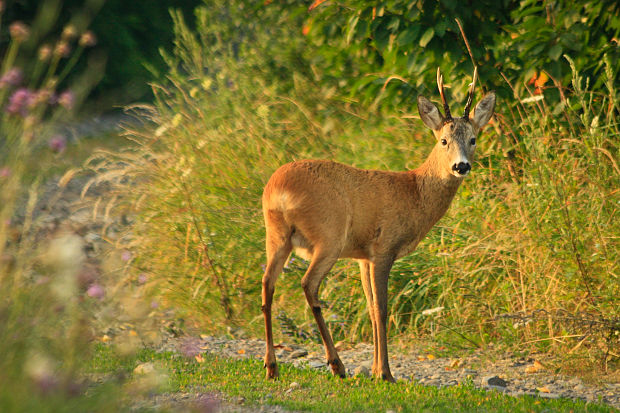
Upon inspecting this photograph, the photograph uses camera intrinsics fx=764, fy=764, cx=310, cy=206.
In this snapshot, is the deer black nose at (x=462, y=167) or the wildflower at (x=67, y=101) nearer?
the wildflower at (x=67, y=101)

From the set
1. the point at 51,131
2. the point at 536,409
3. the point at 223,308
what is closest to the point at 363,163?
the point at 223,308

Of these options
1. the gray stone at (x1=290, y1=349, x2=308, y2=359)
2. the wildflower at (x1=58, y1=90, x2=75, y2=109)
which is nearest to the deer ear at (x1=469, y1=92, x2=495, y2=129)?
the gray stone at (x1=290, y1=349, x2=308, y2=359)

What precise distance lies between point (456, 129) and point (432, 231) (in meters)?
1.95

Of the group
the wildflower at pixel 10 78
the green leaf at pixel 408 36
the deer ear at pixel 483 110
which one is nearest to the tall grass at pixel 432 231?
the deer ear at pixel 483 110

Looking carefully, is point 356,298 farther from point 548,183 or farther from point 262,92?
point 262,92

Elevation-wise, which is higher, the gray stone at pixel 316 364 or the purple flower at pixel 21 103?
the purple flower at pixel 21 103

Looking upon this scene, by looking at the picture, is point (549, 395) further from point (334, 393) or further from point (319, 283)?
point (319, 283)

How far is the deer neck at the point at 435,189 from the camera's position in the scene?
5.59 metres

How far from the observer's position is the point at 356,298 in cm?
723

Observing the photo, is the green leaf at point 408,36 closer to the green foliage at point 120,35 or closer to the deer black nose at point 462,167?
the deer black nose at point 462,167

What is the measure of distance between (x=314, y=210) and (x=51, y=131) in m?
1.87

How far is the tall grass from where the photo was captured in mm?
5953

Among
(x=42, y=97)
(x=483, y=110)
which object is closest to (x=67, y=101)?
(x=42, y=97)

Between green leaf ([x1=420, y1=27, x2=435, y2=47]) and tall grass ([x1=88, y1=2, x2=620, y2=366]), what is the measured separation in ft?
3.41
